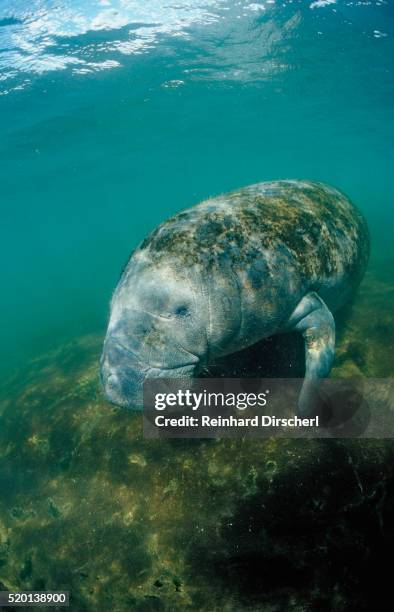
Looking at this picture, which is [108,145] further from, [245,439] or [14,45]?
[245,439]

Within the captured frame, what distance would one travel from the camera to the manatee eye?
3016 mm

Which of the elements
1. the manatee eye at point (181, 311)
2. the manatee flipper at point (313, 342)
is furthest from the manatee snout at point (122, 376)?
the manatee flipper at point (313, 342)

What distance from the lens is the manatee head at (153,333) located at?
289 centimetres

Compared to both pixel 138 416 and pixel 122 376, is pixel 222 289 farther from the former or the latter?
pixel 138 416

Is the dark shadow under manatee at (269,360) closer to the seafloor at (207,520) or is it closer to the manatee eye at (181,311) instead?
the seafloor at (207,520)

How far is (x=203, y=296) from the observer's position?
3.15 metres

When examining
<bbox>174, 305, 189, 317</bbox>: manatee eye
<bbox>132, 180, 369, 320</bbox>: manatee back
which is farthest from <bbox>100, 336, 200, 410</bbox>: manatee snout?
<bbox>132, 180, 369, 320</bbox>: manatee back

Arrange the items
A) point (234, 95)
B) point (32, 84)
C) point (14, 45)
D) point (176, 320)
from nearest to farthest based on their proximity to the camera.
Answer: point (176, 320) → point (14, 45) → point (32, 84) → point (234, 95)

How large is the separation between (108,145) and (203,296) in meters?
30.6

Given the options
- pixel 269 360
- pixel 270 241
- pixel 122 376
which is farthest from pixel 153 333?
pixel 269 360

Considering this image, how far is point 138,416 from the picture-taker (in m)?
4.66

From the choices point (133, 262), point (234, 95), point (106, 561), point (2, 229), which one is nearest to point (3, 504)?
point (106, 561)

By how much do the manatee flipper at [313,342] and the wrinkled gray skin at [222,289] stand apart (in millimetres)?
11

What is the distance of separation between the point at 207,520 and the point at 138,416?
5.18 feet
